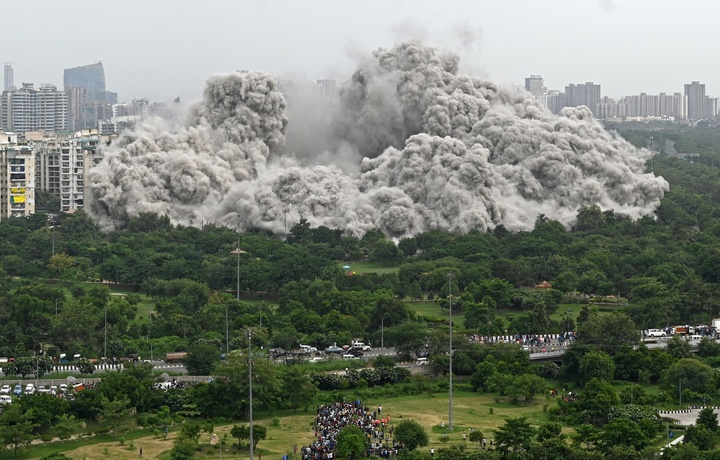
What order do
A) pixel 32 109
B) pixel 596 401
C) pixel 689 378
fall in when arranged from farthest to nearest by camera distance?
pixel 32 109 → pixel 689 378 → pixel 596 401

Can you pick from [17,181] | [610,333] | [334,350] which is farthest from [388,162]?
→ [610,333]

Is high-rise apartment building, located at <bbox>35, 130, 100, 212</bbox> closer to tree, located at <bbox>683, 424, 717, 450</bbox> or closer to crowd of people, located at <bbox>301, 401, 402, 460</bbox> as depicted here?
crowd of people, located at <bbox>301, 401, 402, 460</bbox>

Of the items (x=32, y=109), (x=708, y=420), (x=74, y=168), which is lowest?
(x=708, y=420)

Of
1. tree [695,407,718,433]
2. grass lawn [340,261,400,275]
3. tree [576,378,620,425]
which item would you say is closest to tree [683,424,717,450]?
tree [695,407,718,433]

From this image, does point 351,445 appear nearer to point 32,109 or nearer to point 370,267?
point 370,267

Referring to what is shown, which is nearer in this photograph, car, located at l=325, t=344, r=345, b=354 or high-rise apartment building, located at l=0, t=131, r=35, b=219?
car, located at l=325, t=344, r=345, b=354

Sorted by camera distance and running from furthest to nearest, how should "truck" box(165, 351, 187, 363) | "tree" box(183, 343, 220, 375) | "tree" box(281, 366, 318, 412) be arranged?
"truck" box(165, 351, 187, 363)
"tree" box(183, 343, 220, 375)
"tree" box(281, 366, 318, 412)

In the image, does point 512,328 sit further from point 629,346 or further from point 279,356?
point 279,356

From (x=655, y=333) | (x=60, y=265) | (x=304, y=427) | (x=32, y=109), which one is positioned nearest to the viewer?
(x=304, y=427)
